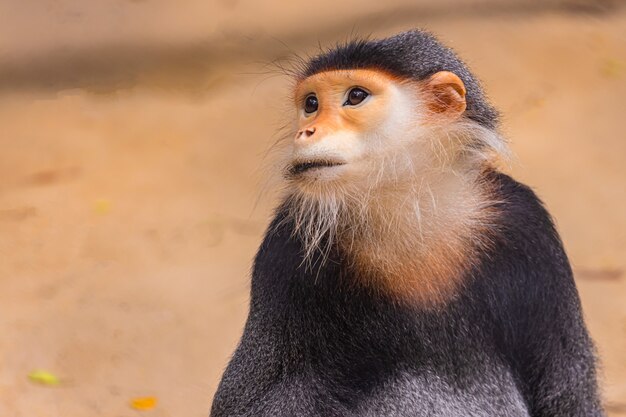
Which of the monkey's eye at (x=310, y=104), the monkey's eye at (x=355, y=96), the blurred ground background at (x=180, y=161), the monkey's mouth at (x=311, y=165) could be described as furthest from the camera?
the blurred ground background at (x=180, y=161)

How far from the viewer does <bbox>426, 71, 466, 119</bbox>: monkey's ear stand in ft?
12.1

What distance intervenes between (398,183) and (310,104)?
422 millimetres

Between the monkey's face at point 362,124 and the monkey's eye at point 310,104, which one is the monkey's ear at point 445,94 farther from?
the monkey's eye at point 310,104

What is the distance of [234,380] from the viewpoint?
3812 mm

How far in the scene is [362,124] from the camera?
3502 millimetres

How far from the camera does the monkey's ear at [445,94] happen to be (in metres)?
3.69

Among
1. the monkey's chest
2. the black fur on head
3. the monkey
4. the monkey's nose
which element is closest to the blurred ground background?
the black fur on head

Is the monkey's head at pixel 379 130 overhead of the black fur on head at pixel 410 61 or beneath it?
beneath

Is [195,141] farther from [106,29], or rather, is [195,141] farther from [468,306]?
[468,306]

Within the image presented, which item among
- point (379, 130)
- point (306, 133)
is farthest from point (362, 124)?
point (306, 133)

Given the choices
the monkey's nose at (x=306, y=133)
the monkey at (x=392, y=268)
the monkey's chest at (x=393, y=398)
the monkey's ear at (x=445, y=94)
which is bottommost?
the monkey's chest at (x=393, y=398)

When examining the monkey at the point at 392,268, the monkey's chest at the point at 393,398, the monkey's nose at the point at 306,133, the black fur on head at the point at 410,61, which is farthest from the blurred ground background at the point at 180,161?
the monkey's chest at the point at 393,398

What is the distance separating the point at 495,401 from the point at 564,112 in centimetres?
493

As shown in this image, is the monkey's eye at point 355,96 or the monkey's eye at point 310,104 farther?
the monkey's eye at point 310,104
